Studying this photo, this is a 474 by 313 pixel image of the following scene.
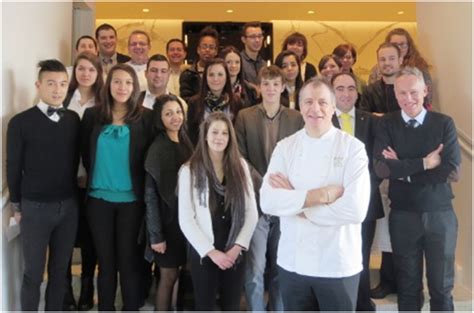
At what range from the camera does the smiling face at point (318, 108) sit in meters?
1.89

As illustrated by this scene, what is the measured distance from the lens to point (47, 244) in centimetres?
259

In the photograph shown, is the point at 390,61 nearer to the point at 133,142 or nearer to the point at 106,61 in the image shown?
the point at 133,142

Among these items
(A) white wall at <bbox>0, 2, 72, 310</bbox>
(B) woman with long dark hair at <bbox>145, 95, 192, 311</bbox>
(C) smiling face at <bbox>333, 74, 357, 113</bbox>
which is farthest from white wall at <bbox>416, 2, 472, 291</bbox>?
(A) white wall at <bbox>0, 2, 72, 310</bbox>

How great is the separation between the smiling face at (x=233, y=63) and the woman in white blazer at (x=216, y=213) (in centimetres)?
97

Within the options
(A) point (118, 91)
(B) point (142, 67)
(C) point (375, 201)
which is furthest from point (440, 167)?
(B) point (142, 67)

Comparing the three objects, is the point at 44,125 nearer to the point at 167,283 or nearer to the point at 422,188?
the point at 167,283

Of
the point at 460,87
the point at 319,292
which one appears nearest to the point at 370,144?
the point at 460,87

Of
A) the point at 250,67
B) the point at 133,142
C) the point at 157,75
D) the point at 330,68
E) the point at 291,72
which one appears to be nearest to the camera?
the point at 133,142

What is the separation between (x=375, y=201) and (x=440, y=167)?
19.5 inches

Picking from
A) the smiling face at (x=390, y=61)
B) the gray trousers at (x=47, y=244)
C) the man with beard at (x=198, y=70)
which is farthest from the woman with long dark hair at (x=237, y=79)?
the gray trousers at (x=47, y=244)

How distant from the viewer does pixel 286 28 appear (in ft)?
25.5

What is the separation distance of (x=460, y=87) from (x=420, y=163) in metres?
1.19

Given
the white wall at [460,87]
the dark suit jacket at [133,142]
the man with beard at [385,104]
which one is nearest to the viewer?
the dark suit jacket at [133,142]

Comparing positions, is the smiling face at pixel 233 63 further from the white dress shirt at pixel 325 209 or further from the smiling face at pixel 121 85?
the white dress shirt at pixel 325 209
